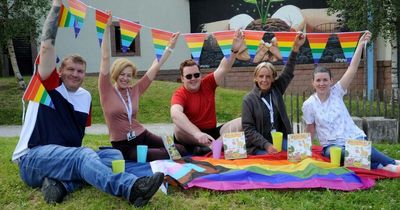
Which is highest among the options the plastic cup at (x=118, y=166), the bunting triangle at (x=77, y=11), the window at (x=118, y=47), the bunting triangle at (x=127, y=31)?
the window at (x=118, y=47)

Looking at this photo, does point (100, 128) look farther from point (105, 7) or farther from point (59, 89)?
point (105, 7)

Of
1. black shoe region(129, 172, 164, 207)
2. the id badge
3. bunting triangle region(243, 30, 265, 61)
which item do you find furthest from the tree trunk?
black shoe region(129, 172, 164, 207)

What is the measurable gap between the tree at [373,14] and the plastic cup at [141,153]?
982 centimetres

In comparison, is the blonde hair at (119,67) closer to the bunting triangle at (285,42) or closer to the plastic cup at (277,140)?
the plastic cup at (277,140)

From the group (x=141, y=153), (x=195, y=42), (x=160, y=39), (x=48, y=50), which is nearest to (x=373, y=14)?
(x=195, y=42)

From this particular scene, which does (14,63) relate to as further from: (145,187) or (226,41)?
(145,187)

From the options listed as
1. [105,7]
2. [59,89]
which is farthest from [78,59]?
[105,7]

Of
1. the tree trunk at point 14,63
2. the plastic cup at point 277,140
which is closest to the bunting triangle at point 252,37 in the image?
the plastic cup at point 277,140

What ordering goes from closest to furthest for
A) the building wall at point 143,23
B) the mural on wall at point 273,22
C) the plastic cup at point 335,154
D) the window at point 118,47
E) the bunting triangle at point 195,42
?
the plastic cup at point 335,154, the bunting triangle at point 195,42, the mural on wall at point 273,22, the building wall at point 143,23, the window at point 118,47

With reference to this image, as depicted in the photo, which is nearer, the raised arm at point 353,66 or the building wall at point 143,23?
the raised arm at point 353,66

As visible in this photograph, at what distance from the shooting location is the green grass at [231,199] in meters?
3.72

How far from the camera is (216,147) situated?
5070 millimetres

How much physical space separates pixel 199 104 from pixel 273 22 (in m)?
14.1

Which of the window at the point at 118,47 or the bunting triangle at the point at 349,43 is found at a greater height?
the window at the point at 118,47
